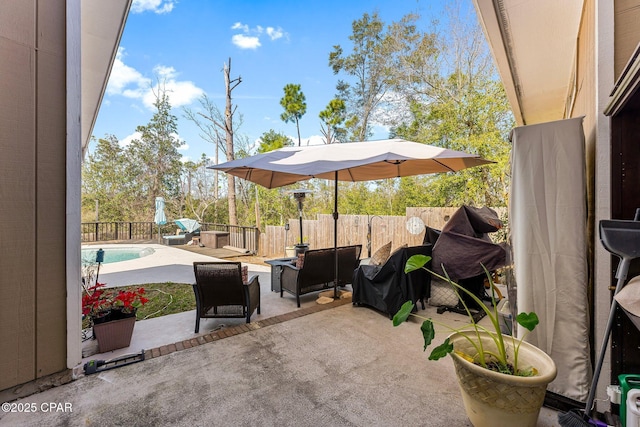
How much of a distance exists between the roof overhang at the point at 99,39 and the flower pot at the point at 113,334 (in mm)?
3353

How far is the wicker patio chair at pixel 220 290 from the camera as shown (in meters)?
3.27

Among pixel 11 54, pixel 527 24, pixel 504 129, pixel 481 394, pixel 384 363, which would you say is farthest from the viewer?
pixel 504 129

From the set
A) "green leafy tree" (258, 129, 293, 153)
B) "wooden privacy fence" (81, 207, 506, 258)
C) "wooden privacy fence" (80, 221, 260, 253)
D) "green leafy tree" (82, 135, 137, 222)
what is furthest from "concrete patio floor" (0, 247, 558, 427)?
"green leafy tree" (82, 135, 137, 222)

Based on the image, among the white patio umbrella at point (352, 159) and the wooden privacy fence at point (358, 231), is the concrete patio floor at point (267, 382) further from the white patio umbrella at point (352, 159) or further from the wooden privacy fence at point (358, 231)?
the wooden privacy fence at point (358, 231)

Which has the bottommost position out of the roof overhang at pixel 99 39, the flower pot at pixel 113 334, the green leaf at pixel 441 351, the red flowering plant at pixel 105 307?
the flower pot at pixel 113 334

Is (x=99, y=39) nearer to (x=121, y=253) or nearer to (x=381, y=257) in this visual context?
(x=381, y=257)

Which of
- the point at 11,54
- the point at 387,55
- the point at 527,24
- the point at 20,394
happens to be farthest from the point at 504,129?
the point at 20,394

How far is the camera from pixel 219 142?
50.3ft

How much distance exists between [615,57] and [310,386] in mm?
3150

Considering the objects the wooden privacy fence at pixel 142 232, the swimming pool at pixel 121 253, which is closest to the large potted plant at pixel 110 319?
the wooden privacy fence at pixel 142 232

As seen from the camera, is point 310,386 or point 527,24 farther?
point 527,24

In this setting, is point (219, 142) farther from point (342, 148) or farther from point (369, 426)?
point (369, 426)

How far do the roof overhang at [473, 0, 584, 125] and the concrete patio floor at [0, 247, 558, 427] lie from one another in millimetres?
3527

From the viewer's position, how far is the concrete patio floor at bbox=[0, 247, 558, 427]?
1.98 m
